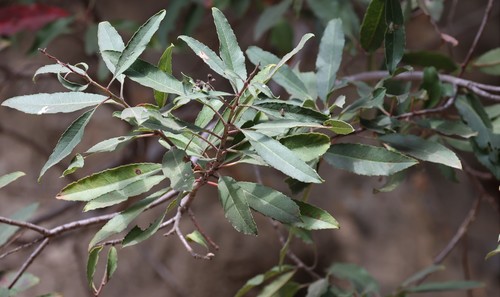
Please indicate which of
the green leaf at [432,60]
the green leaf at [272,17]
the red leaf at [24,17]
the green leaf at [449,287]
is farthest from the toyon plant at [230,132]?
the red leaf at [24,17]

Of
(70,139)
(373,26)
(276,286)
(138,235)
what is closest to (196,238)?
(138,235)

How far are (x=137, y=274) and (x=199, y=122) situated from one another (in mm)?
1195

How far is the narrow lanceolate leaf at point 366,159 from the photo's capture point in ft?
2.43

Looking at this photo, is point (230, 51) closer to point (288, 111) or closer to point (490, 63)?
point (288, 111)

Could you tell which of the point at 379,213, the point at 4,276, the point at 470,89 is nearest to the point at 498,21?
the point at 379,213

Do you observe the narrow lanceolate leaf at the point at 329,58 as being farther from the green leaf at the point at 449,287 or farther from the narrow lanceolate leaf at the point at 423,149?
the green leaf at the point at 449,287

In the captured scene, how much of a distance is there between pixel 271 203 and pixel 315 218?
0.06 meters

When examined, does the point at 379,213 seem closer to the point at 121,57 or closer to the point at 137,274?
the point at 137,274

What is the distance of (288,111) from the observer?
2.18ft

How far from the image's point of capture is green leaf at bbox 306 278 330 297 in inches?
38.5

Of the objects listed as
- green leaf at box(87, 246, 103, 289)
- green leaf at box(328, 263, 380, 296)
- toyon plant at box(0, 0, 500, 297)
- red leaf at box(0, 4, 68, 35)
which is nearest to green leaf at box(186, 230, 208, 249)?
toyon plant at box(0, 0, 500, 297)

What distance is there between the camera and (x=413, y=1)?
114 centimetres

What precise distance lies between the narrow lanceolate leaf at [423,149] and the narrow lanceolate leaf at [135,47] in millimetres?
352

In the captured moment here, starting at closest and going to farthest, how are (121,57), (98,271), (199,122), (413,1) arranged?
1. (121,57)
2. (199,122)
3. (413,1)
4. (98,271)
